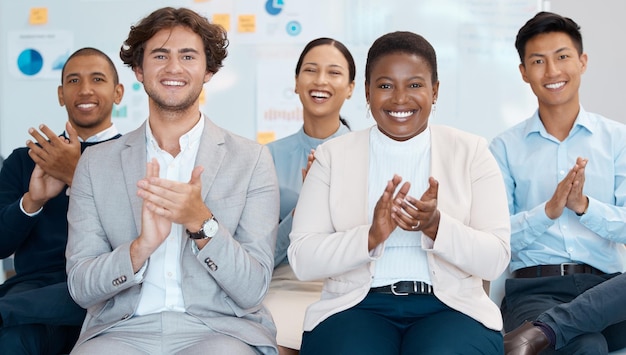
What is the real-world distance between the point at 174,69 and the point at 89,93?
1098 millimetres

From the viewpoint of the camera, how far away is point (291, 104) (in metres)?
4.68

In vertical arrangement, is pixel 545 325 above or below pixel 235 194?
below

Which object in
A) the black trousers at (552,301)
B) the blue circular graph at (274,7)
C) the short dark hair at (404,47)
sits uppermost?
the blue circular graph at (274,7)

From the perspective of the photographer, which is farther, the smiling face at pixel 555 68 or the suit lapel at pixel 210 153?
the smiling face at pixel 555 68

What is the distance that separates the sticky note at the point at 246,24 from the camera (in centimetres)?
472

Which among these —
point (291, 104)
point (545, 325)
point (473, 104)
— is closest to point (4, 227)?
point (545, 325)

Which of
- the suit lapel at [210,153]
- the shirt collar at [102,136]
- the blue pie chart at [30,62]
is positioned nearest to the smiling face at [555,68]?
the suit lapel at [210,153]

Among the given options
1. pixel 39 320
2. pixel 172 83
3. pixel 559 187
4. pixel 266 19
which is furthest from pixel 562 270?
pixel 266 19

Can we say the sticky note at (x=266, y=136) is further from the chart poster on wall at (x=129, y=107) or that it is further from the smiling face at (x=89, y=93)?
the smiling face at (x=89, y=93)

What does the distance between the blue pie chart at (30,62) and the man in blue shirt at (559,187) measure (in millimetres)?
3141

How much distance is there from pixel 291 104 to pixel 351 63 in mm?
1279

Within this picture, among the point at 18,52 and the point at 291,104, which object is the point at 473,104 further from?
the point at 18,52

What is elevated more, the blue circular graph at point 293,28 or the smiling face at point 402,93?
the blue circular graph at point 293,28

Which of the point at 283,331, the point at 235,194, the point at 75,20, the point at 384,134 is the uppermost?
the point at 75,20
